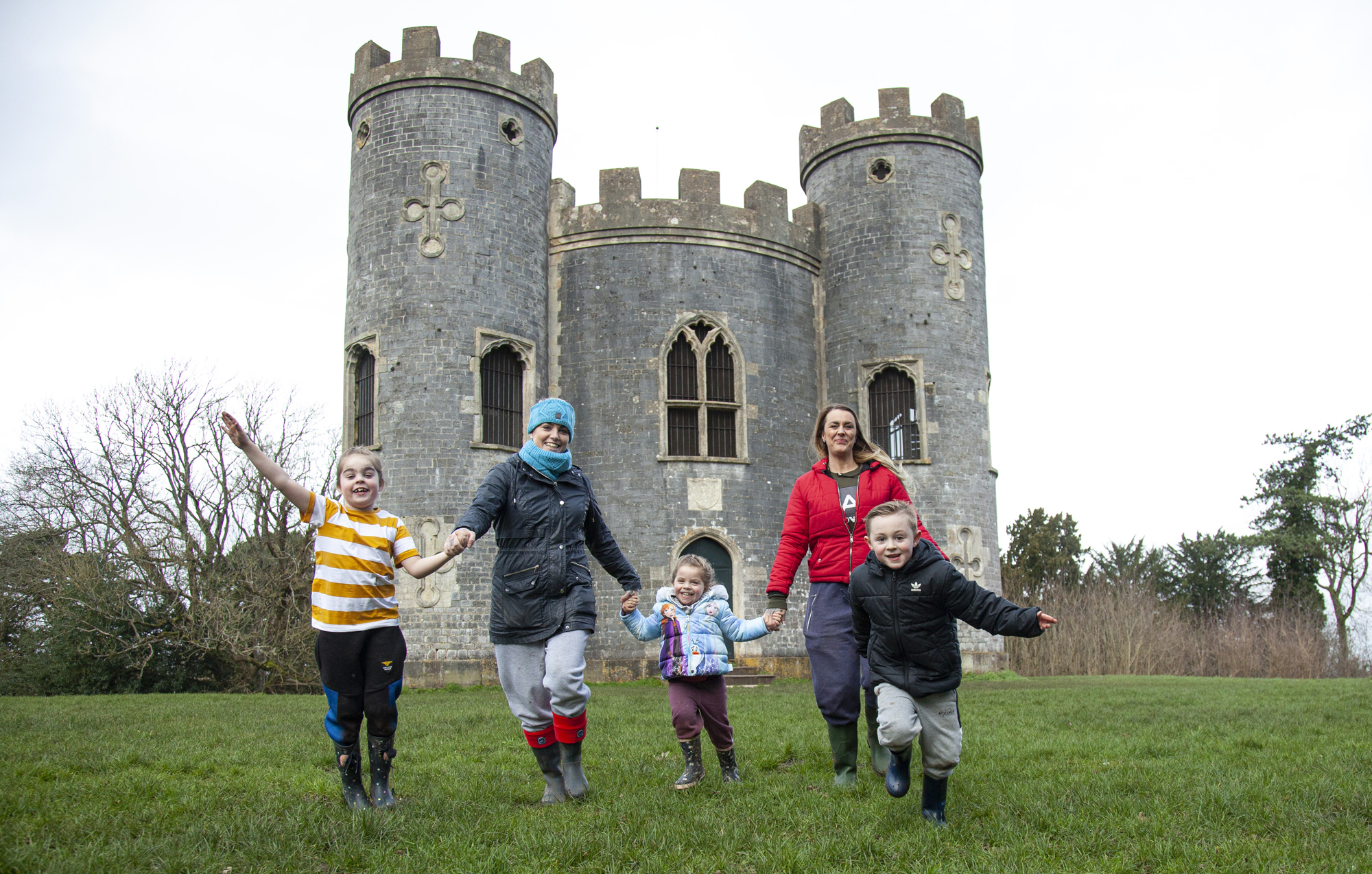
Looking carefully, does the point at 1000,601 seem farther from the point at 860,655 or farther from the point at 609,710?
the point at 609,710

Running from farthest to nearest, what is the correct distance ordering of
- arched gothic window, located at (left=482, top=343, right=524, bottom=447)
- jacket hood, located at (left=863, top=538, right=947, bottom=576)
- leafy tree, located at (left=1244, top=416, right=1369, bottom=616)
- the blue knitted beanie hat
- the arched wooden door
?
leafy tree, located at (left=1244, top=416, right=1369, bottom=616)
the arched wooden door
arched gothic window, located at (left=482, top=343, right=524, bottom=447)
the blue knitted beanie hat
jacket hood, located at (left=863, top=538, right=947, bottom=576)

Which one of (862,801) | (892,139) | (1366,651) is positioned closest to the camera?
(862,801)

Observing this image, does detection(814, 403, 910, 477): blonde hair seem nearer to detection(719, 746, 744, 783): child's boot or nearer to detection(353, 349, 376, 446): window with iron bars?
detection(719, 746, 744, 783): child's boot

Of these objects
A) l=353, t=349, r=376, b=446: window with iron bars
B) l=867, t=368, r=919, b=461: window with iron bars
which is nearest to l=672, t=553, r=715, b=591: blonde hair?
l=353, t=349, r=376, b=446: window with iron bars

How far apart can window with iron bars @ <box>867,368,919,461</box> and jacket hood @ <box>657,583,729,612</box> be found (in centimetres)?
1498

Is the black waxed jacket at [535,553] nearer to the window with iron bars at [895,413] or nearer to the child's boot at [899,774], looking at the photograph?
the child's boot at [899,774]

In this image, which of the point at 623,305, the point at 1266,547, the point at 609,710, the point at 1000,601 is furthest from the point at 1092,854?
the point at 1266,547

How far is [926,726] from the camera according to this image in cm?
464

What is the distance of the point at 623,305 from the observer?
19.9 metres

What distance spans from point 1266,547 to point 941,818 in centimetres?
3858

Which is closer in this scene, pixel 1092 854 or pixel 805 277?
pixel 1092 854

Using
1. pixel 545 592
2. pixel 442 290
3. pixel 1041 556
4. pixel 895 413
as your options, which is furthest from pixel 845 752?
pixel 1041 556

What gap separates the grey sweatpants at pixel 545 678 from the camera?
5.28m

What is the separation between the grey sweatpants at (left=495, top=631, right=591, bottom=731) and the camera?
5.28 meters
